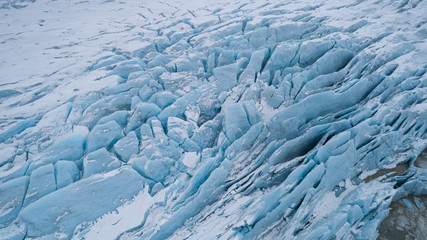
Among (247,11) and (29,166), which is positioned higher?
(247,11)

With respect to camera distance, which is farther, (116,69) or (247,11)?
(247,11)

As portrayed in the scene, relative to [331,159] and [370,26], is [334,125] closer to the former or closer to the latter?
[331,159]

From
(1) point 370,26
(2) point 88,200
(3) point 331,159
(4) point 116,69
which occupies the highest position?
(1) point 370,26

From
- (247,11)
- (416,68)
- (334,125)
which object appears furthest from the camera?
(247,11)

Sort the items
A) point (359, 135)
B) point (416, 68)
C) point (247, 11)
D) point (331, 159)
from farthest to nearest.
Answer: point (247, 11), point (416, 68), point (359, 135), point (331, 159)

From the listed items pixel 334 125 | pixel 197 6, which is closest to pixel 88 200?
pixel 334 125

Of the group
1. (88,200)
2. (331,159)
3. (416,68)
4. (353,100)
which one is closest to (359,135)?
(331,159)

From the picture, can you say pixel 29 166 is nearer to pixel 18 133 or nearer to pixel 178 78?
pixel 18 133
